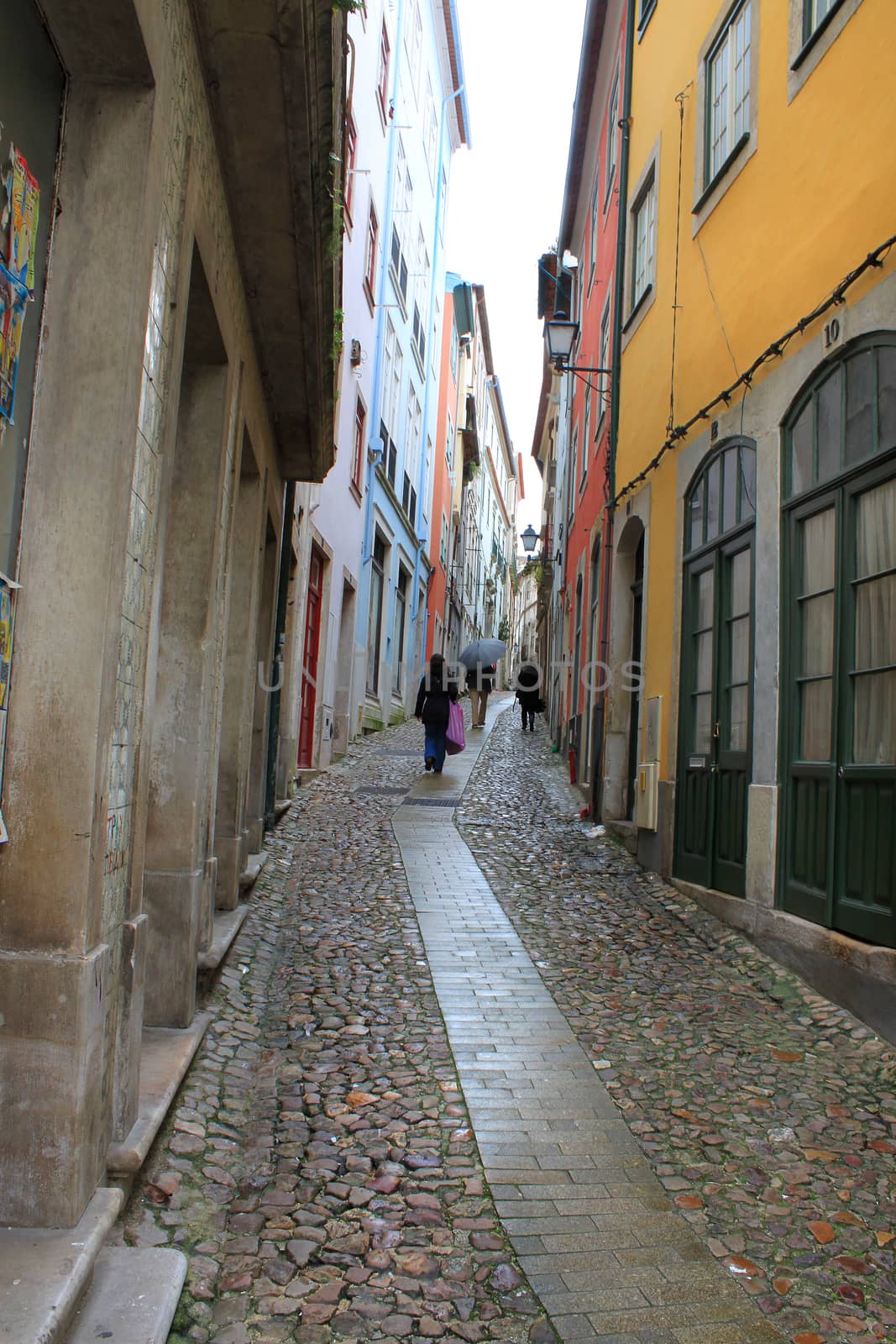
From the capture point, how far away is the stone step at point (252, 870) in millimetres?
6914

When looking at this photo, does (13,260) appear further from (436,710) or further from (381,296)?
(381,296)

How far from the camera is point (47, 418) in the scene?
269cm

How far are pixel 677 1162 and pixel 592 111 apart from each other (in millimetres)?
16090

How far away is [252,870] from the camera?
23.7 feet

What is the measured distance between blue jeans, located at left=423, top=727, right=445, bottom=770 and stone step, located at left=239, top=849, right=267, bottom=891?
642 cm

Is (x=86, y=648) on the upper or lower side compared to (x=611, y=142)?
lower

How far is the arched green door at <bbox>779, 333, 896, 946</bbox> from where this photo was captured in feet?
17.1

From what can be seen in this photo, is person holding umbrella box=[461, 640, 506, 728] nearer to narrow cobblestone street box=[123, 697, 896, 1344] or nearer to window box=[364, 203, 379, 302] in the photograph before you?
window box=[364, 203, 379, 302]

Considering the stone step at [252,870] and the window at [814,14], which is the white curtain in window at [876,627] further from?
the stone step at [252,870]

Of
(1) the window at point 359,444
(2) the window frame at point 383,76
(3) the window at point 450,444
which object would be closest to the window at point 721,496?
(1) the window at point 359,444

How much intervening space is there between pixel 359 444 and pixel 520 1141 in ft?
47.4

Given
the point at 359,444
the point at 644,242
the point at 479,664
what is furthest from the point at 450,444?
the point at 644,242

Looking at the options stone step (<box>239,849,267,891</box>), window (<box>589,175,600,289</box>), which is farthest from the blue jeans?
window (<box>589,175,600,289</box>)

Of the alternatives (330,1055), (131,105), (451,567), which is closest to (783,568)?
(330,1055)
